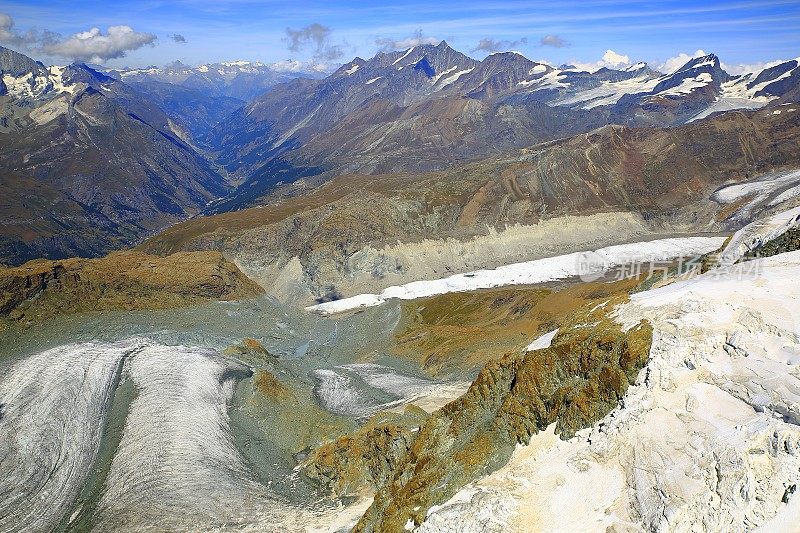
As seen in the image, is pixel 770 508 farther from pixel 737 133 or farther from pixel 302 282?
pixel 737 133

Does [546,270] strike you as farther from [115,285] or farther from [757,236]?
[115,285]

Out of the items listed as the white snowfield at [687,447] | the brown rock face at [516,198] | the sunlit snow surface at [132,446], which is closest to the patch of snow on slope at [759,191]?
the brown rock face at [516,198]

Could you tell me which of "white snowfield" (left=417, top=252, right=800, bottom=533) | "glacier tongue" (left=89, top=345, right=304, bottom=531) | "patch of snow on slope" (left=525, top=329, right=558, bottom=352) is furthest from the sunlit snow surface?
"patch of snow on slope" (left=525, top=329, right=558, bottom=352)

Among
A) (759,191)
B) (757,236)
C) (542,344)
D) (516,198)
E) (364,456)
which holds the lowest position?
(759,191)

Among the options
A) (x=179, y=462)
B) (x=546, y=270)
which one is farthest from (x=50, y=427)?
(x=546, y=270)

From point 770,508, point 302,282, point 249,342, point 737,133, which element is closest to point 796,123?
point 737,133

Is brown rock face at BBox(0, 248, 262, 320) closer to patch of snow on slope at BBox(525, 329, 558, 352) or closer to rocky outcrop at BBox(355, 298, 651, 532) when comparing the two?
rocky outcrop at BBox(355, 298, 651, 532)
